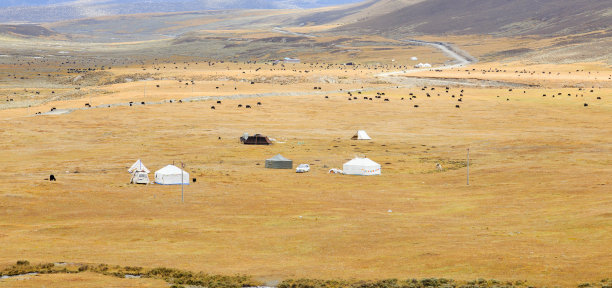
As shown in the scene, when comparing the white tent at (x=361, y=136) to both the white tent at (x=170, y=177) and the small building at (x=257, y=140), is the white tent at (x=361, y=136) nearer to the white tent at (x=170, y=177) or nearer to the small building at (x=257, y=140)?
the small building at (x=257, y=140)

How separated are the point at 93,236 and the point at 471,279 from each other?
2125 cm

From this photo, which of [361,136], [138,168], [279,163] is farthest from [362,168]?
[361,136]

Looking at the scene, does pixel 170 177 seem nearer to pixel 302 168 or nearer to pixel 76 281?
pixel 302 168

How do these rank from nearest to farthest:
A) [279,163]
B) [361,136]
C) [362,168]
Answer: [362,168] < [279,163] < [361,136]

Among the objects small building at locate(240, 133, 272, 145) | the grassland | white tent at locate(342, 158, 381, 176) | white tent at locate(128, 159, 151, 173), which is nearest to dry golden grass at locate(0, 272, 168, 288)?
the grassland

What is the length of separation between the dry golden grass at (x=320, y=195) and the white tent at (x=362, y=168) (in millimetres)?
1424

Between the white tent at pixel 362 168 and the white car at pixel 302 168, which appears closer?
the white tent at pixel 362 168

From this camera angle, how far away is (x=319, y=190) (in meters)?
60.4

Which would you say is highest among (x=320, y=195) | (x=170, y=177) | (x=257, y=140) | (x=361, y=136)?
(x=361, y=136)

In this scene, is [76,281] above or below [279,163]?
below

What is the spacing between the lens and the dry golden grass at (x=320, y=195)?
3675 cm

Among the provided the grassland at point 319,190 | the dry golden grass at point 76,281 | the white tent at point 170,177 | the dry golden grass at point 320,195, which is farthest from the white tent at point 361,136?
the dry golden grass at point 76,281

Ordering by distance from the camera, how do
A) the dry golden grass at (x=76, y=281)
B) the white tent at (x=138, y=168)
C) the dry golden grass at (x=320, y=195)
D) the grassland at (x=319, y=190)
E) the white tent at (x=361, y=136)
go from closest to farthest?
the dry golden grass at (x=76, y=281), the grassland at (x=319, y=190), the dry golden grass at (x=320, y=195), the white tent at (x=138, y=168), the white tent at (x=361, y=136)

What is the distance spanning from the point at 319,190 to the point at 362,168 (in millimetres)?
8478
